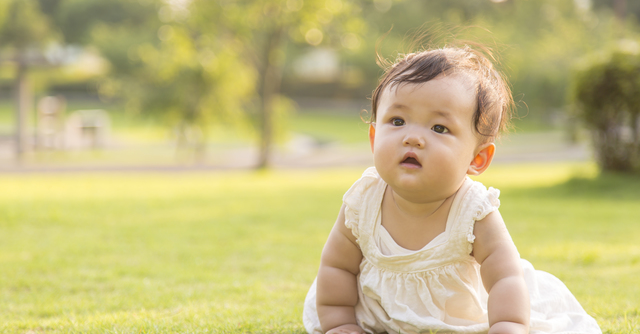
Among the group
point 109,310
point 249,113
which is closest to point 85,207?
point 109,310

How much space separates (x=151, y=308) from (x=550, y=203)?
584cm

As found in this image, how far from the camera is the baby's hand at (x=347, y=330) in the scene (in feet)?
7.18

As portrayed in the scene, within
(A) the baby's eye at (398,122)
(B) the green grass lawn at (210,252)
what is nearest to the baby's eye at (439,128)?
(A) the baby's eye at (398,122)

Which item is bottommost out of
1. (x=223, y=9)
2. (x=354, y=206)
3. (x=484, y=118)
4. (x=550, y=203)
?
(x=550, y=203)

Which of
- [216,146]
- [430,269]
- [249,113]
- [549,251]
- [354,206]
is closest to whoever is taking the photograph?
[430,269]

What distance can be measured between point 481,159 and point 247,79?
641 inches

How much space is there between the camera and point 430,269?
2123mm

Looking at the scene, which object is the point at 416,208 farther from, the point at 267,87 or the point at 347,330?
the point at 267,87

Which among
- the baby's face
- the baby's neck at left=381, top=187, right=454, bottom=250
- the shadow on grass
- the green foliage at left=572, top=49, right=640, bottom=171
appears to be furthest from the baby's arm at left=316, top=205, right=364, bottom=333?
the green foliage at left=572, top=49, right=640, bottom=171

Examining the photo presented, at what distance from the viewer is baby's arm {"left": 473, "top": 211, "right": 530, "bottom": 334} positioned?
6.42ft

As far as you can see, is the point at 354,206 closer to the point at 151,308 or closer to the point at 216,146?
the point at 151,308

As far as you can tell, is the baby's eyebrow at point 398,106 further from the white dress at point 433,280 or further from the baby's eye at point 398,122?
the white dress at point 433,280

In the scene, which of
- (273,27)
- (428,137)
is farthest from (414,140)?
(273,27)

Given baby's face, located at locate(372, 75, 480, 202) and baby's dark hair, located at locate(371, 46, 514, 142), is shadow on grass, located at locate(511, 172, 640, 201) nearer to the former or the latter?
baby's dark hair, located at locate(371, 46, 514, 142)
